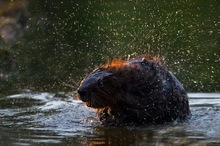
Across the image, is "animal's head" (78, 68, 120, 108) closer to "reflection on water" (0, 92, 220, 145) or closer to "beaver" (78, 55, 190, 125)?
"beaver" (78, 55, 190, 125)

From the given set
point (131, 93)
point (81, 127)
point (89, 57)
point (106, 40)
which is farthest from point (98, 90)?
point (106, 40)

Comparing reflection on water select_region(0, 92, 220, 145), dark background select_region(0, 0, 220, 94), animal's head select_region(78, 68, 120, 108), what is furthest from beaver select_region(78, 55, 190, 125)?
dark background select_region(0, 0, 220, 94)

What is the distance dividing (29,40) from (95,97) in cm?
782

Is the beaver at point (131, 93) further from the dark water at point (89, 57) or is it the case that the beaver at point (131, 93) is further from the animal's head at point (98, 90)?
the dark water at point (89, 57)

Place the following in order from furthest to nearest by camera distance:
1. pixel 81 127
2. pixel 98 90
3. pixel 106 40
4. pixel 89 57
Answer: pixel 106 40, pixel 89 57, pixel 81 127, pixel 98 90

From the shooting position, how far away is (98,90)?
7312 mm

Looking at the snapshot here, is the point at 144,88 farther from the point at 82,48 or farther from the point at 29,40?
the point at 29,40

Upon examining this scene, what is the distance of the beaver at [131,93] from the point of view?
7.33m

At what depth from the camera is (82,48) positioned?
45.0 feet

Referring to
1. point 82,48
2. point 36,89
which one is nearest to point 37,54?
point 82,48

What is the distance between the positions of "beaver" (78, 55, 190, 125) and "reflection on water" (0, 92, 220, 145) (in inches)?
4.9

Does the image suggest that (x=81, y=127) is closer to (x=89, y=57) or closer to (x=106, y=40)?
(x=89, y=57)

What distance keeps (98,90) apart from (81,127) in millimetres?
501

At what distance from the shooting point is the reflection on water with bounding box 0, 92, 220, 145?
22.5 ft
